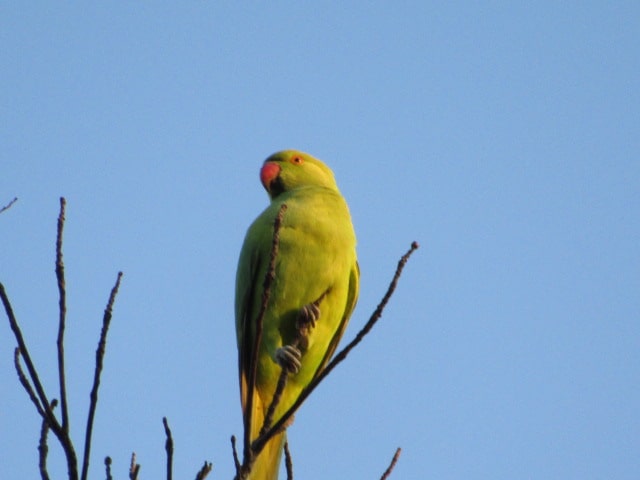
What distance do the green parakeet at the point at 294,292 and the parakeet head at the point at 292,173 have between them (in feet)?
2.02

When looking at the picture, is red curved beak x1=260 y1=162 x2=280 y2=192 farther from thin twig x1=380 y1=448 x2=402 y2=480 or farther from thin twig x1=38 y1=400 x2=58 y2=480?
thin twig x1=38 y1=400 x2=58 y2=480

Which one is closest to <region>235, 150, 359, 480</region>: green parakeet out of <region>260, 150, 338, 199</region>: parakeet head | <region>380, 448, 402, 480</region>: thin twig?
<region>260, 150, 338, 199</region>: parakeet head

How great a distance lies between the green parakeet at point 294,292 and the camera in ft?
13.9

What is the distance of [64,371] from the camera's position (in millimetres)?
2025

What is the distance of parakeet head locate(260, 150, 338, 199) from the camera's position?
565 cm

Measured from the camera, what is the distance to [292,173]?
18.7 ft

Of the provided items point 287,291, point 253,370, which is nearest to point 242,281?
point 287,291

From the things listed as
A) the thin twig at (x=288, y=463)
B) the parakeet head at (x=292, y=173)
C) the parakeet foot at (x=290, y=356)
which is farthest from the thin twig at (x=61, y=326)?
the parakeet head at (x=292, y=173)

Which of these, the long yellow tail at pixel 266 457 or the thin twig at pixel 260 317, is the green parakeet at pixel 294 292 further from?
the thin twig at pixel 260 317

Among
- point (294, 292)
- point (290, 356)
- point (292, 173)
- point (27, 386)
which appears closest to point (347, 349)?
point (27, 386)

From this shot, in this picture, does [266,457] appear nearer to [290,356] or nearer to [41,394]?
[290,356]

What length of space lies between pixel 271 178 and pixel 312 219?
119 centimetres

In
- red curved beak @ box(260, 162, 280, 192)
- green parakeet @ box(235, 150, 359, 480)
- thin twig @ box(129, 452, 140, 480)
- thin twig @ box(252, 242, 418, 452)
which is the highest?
red curved beak @ box(260, 162, 280, 192)

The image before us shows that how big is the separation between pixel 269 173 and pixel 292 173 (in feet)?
0.57
